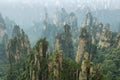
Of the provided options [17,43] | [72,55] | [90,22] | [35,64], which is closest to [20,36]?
[17,43]

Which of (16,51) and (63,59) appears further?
(16,51)

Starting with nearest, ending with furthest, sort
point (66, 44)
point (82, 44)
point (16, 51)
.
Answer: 1. point (82, 44)
2. point (16, 51)
3. point (66, 44)

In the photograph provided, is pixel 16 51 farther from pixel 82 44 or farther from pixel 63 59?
pixel 63 59

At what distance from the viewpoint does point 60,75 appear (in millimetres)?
68875

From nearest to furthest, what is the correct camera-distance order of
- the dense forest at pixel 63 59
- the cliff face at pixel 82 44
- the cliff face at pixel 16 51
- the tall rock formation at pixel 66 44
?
the dense forest at pixel 63 59 < the cliff face at pixel 82 44 < the cliff face at pixel 16 51 < the tall rock formation at pixel 66 44

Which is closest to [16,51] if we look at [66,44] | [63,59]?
[66,44]

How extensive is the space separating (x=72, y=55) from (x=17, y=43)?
16.8 meters

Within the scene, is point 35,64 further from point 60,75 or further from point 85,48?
point 85,48

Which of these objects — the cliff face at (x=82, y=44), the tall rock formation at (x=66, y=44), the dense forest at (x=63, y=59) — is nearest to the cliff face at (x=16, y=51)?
the dense forest at (x=63, y=59)

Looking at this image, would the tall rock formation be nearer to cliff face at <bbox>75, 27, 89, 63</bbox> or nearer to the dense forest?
the dense forest

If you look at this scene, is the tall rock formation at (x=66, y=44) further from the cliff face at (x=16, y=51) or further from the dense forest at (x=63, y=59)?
the cliff face at (x=16, y=51)

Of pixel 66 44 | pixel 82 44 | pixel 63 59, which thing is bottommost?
pixel 63 59

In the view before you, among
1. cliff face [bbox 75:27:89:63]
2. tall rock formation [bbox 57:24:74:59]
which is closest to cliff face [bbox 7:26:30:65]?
tall rock formation [bbox 57:24:74:59]

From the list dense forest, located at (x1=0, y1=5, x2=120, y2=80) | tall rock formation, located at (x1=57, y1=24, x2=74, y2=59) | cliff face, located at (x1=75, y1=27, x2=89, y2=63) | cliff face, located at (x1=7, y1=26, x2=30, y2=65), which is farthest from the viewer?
tall rock formation, located at (x1=57, y1=24, x2=74, y2=59)
